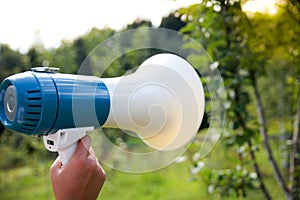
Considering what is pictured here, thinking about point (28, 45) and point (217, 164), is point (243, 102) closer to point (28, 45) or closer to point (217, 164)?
point (217, 164)

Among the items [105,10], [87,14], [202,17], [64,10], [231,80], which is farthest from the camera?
[64,10]

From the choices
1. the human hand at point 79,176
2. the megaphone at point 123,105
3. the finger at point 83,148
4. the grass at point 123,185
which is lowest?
the grass at point 123,185

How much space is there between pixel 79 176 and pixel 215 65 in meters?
0.47

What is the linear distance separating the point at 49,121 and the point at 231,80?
0.75 meters

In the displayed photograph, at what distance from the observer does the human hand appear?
0.63 meters

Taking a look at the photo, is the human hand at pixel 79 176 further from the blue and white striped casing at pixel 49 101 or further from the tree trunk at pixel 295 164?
the tree trunk at pixel 295 164

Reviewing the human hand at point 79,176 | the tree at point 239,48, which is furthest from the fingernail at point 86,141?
the tree at point 239,48

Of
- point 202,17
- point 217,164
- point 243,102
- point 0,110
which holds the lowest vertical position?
point 217,164

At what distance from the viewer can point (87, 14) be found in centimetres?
178

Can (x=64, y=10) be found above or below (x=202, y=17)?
below

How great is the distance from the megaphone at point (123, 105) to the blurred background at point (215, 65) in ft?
0.17

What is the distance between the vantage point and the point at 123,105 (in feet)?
2.15

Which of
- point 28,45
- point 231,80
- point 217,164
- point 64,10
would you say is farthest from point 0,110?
point 28,45

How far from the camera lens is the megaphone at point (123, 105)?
2.00 ft
